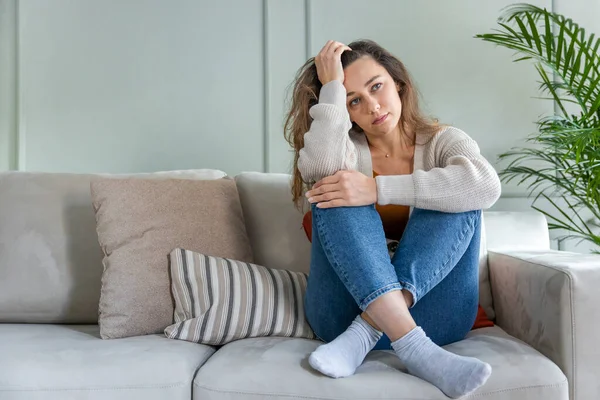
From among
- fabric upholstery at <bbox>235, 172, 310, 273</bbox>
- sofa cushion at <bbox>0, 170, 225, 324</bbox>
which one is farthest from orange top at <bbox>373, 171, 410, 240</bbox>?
sofa cushion at <bbox>0, 170, 225, 324</bbox>

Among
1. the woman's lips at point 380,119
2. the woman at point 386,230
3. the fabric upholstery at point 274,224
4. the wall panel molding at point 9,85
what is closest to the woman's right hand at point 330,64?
the woman at point 386,230

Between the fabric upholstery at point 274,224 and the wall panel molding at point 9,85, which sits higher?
the wall panel molding at point 9,85

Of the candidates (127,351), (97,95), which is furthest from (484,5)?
(127,351)

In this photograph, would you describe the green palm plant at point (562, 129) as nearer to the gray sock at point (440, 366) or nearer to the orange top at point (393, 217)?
the orange top at point (393, 217)

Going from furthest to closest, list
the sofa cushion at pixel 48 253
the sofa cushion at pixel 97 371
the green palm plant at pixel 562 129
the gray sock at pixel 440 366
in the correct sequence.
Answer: the green palm plant at pixel 562 129
the sofa cushion at pixel 48 253
the sofa cushion at pixel 97 371
the gray sock at pixel 440 366

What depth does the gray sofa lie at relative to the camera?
122 cm

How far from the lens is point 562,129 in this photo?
2.16m

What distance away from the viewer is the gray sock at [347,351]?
47.1 inches

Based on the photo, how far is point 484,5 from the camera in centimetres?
260

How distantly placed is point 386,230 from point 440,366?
0.58 m

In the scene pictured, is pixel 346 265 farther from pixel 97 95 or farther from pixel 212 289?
pixel 97 95

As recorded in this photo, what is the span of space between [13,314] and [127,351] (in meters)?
0.60

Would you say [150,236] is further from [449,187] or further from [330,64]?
[449,187]

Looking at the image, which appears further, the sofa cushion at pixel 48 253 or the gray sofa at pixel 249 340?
the sofa cushion at pixel 48 253
